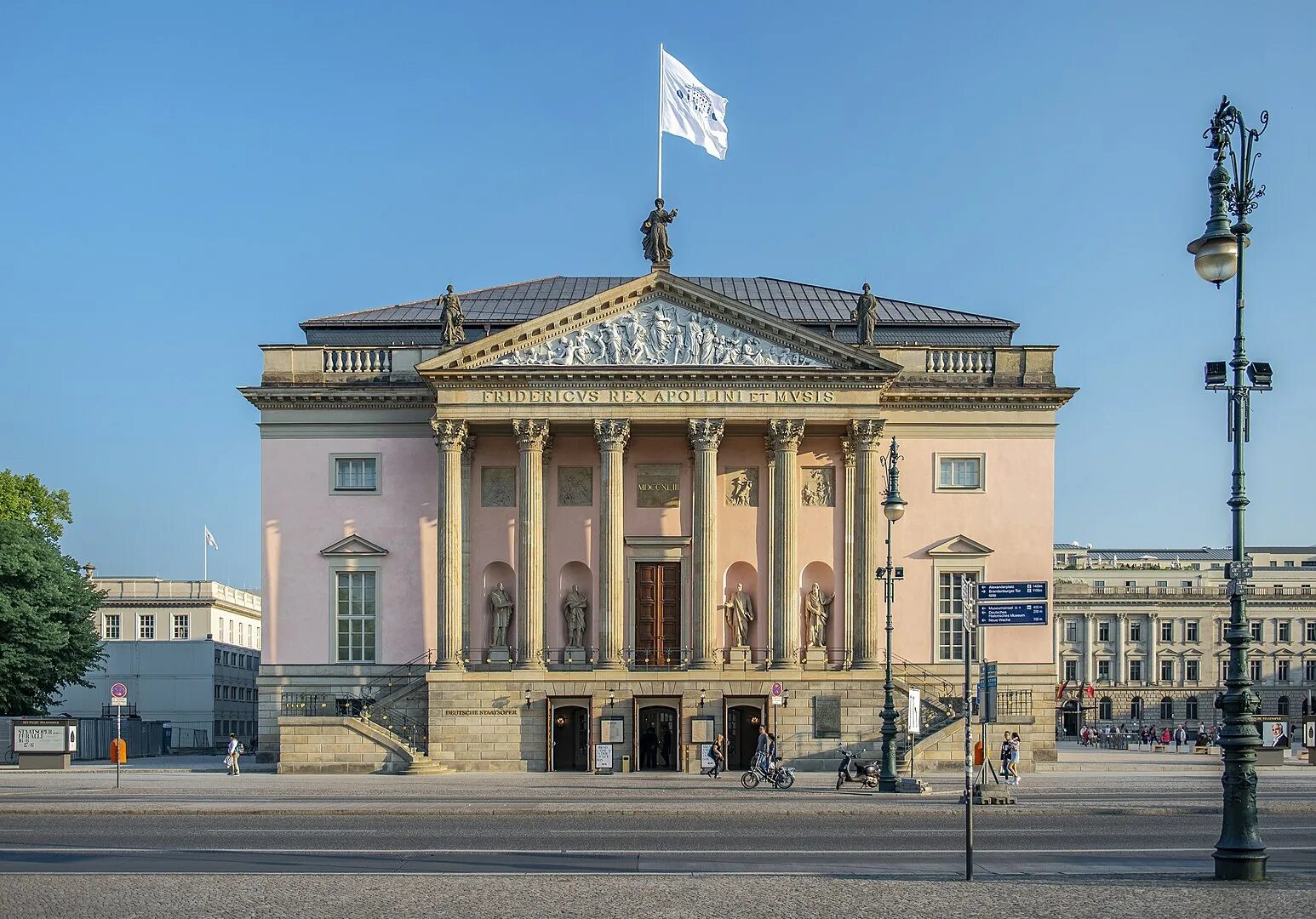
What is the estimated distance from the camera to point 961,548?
204ft

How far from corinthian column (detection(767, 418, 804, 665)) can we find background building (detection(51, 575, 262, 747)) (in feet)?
196

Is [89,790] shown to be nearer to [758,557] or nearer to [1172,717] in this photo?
[758,557]

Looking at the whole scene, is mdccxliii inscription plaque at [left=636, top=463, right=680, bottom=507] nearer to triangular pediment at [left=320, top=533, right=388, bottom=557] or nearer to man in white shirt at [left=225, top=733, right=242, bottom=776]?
triangular pediment at [left=320, top=533, right=388, bottom=557]

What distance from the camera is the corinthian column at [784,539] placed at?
58.6 meters

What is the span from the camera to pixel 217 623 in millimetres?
126375

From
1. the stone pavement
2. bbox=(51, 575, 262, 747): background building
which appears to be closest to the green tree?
bbox=(51, 575, 262, 747): background building

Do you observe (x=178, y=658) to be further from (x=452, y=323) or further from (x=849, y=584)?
(x=849, y=584)

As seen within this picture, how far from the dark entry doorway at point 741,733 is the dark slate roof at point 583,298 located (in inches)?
614

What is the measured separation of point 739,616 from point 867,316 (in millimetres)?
12414

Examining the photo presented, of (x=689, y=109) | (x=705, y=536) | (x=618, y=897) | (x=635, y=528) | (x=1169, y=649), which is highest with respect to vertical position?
(x=689, y=109)

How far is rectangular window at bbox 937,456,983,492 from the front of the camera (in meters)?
62.7

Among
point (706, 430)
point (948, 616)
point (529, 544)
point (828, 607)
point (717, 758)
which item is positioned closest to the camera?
point (717, 758)

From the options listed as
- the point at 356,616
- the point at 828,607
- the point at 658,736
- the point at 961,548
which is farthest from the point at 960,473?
the point at 356,616

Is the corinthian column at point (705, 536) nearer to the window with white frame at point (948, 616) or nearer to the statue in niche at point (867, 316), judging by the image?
the statue in niche at point (867, 316)
